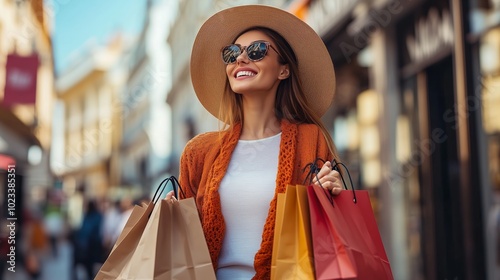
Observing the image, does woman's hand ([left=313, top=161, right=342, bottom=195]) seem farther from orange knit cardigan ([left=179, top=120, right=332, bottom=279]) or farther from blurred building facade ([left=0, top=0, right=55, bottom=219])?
blurred building facade ([left=0, top=0, right=55, bottom=219])

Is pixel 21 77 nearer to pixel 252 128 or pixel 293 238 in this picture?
pixel 252 128

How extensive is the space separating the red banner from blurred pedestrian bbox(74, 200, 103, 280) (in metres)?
2.21

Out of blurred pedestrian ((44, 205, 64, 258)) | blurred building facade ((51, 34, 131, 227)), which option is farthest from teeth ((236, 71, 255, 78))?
blurred pedestrian ((44, 205, 64, 258))

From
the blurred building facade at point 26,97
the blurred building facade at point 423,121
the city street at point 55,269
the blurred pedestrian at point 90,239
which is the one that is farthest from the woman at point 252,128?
the city street at point 55,269

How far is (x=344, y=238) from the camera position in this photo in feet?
6.56

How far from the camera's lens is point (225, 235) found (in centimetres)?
228

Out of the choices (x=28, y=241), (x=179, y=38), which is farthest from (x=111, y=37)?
(x=28, y=241)

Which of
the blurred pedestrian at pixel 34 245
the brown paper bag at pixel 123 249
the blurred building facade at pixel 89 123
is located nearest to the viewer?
the brown paper bag at pixel 123 249

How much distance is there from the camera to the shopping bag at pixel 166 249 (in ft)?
6.78

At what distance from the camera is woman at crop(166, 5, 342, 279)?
7.39 ft

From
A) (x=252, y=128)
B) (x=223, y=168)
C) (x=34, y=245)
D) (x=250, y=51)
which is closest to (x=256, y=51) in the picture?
(x=250, y=51)

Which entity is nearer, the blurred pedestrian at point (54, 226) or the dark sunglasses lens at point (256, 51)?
the dark sunglasses lens at point (256, 51)

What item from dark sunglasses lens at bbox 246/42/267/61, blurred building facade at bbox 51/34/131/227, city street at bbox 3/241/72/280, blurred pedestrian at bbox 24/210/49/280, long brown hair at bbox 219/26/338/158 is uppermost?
blurred building facade at bbox 51/34/131/227

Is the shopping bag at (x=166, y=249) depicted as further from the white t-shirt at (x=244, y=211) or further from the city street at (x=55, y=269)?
the city street at (x=55, y=269)
